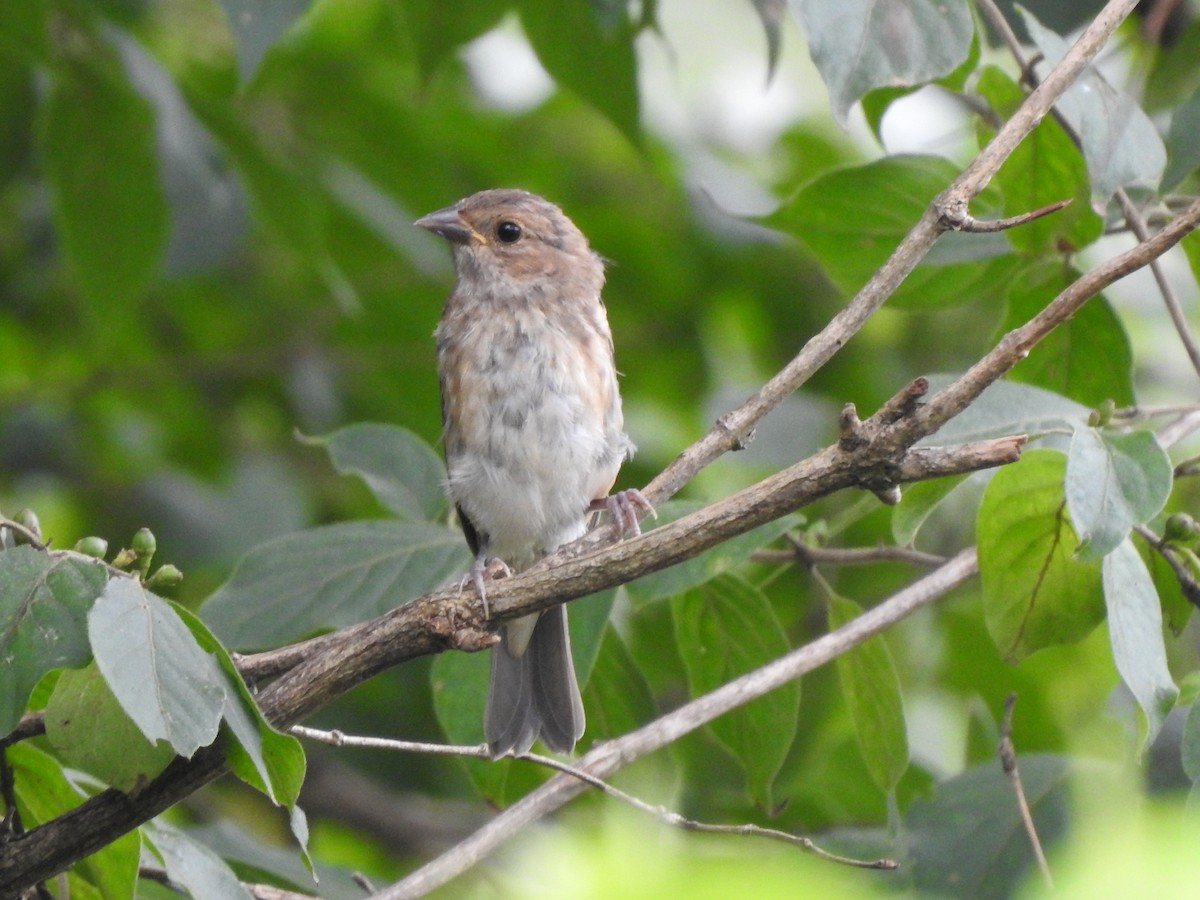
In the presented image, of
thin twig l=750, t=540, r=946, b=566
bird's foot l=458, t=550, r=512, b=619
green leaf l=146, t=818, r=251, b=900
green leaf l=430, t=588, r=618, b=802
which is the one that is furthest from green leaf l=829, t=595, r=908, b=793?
green leaf l=146, t=818, r=251, b=900

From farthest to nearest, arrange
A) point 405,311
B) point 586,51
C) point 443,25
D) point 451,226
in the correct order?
point 405,311 → point 451,226 → point 443,25 → point 586,51

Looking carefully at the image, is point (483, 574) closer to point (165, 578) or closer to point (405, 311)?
point (165, 578)

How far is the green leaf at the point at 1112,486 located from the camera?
6.27 feet

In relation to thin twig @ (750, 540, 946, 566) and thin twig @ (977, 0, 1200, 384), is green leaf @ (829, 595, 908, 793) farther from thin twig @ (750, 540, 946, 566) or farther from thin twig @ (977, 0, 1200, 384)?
thin twig @ (977, 0, 1200, 384)

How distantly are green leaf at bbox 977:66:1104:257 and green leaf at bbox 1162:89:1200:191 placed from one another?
0.71ft

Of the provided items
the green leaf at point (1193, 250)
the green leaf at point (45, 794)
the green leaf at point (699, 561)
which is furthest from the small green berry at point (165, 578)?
the green leaf at point (1193, 250)

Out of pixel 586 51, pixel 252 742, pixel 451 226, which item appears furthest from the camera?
pixel 451 226

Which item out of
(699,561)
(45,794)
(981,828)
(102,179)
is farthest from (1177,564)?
(102,179)

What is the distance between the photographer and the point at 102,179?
Answer: 12.3 ft

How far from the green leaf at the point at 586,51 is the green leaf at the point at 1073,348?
40.3 inches

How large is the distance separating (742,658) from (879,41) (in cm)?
125

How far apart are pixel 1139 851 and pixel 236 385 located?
5344 millimetres

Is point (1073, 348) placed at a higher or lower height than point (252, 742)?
higher

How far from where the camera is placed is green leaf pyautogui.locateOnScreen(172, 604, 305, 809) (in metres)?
1.89
